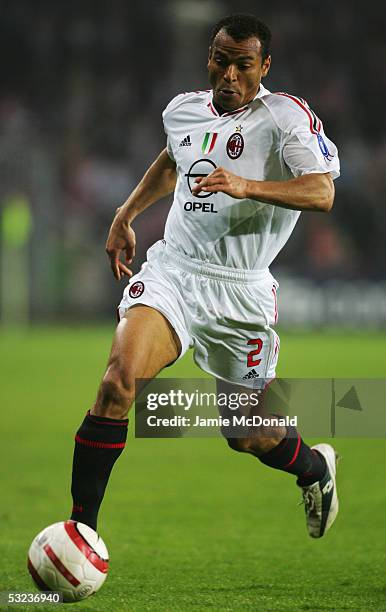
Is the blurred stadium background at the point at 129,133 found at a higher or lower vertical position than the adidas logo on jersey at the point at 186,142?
higher

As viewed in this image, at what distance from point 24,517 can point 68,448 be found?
7.53 ft

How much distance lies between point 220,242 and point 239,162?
36 cm

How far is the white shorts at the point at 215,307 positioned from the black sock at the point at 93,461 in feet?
1.82

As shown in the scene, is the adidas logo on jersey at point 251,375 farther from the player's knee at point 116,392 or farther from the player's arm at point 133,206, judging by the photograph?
the player's knee at point 116,392

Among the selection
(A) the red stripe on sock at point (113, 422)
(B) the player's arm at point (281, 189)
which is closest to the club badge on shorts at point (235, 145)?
(B) the player's arm at point (281, 189)

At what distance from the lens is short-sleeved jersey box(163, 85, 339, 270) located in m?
4.46

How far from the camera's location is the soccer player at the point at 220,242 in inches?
164

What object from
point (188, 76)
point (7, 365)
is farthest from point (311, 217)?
point (7, 365)

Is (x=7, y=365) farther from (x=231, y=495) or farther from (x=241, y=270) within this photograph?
(x=241, y=270)

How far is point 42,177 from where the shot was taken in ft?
57.8

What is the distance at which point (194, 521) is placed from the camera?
6.01 metres

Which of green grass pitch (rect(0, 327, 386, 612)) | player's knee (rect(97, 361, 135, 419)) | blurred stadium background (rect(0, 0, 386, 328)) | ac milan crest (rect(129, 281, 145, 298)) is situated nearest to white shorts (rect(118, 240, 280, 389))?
ac milan crest (rect(129, 281, 145, 298))
